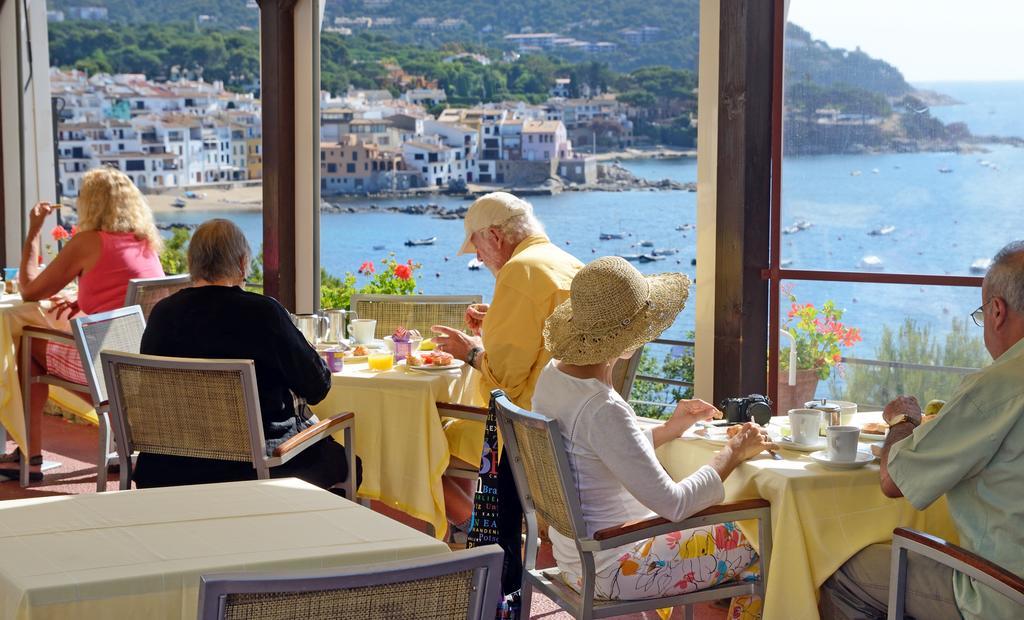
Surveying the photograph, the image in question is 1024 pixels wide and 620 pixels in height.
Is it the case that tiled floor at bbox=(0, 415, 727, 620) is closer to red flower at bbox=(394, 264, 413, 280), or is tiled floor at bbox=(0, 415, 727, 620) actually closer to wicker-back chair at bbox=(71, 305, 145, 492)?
wicker-back chair at bbox=(71, 305, 145, 492)

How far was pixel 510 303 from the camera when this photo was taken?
379 centimetres

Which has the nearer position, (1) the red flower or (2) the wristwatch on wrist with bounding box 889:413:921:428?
(2) the wristwatch on wrist with bounding box 889:413:921:428

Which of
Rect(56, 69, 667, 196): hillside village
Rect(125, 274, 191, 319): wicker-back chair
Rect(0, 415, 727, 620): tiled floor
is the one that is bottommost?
Rect(0, 415, 727, 620): tiled floor

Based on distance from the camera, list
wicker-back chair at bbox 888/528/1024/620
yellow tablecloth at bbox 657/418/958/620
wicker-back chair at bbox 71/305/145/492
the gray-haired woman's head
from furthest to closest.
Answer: wicker-back chair at bbox 71/305/145/492
the gray-haired woman's head
yellow tablecloth at bbox 657/418/958/620
wicker-back chair at bbox 888/528/1024/620

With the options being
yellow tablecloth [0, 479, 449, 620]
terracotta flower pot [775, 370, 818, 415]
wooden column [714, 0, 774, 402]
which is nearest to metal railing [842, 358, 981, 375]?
terracotta flower pot [775, 370, 818, 415]

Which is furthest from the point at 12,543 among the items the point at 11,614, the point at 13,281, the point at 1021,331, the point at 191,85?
the point at 191,85

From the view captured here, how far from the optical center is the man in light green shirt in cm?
245

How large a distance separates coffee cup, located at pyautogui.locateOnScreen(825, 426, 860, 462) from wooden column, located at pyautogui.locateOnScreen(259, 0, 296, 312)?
153 inches

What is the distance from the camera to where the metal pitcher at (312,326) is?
4.49 meters

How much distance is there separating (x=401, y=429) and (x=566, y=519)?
1.42 meters

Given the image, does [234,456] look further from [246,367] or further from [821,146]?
[821,146]

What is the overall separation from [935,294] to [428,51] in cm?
730

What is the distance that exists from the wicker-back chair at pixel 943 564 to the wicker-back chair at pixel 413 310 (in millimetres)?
2594

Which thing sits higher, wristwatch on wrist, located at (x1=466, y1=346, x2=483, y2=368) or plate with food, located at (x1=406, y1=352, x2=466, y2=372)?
wristwatch on wrist, located at (x1=466, y1=346, x2=483, y2=368)
